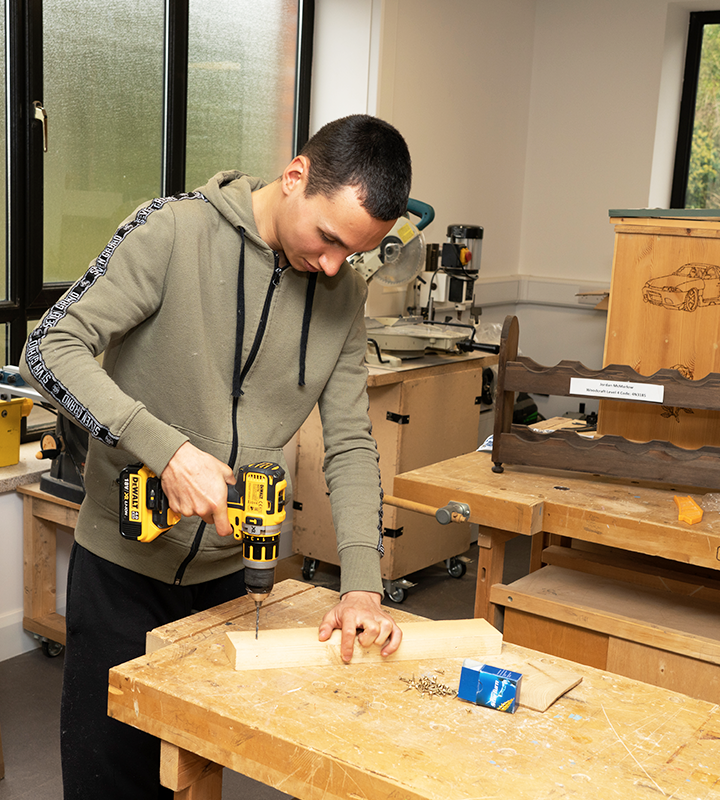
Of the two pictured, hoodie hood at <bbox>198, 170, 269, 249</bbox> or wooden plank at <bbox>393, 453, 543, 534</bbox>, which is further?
wooden plank at <bbox>393, 453, 543, 534</bbox>

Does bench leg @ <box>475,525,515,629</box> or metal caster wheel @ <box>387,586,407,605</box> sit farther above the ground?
bench leg @ <box>475,525,515,629</box>

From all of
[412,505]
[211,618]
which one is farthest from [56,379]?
[412,505]

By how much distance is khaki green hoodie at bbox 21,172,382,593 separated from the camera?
1240 millimetres

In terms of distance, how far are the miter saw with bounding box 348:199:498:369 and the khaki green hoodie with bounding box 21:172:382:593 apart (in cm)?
161

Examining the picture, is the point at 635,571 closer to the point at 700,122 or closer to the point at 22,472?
the point at 22,472

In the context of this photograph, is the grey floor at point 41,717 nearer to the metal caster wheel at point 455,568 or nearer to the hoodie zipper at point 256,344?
the metal caster wheel at point 455,568

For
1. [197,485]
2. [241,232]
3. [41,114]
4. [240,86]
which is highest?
[240,86]

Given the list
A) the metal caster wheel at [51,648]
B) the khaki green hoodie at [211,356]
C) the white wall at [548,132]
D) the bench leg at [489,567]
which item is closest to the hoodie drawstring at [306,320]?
the khaki green hoodie at [211,356]

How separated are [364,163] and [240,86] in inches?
103

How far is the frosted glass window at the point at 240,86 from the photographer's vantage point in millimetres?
3422

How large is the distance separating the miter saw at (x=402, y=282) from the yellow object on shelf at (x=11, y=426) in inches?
47.2

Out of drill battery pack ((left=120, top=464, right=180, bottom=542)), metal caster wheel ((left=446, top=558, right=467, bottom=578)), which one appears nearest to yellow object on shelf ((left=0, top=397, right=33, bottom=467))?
drill battery pack ((left=120, top=464, right=180, bottom=542))

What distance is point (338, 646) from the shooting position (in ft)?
4.00

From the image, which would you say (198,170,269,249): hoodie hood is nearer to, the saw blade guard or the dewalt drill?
the dewalt drill
